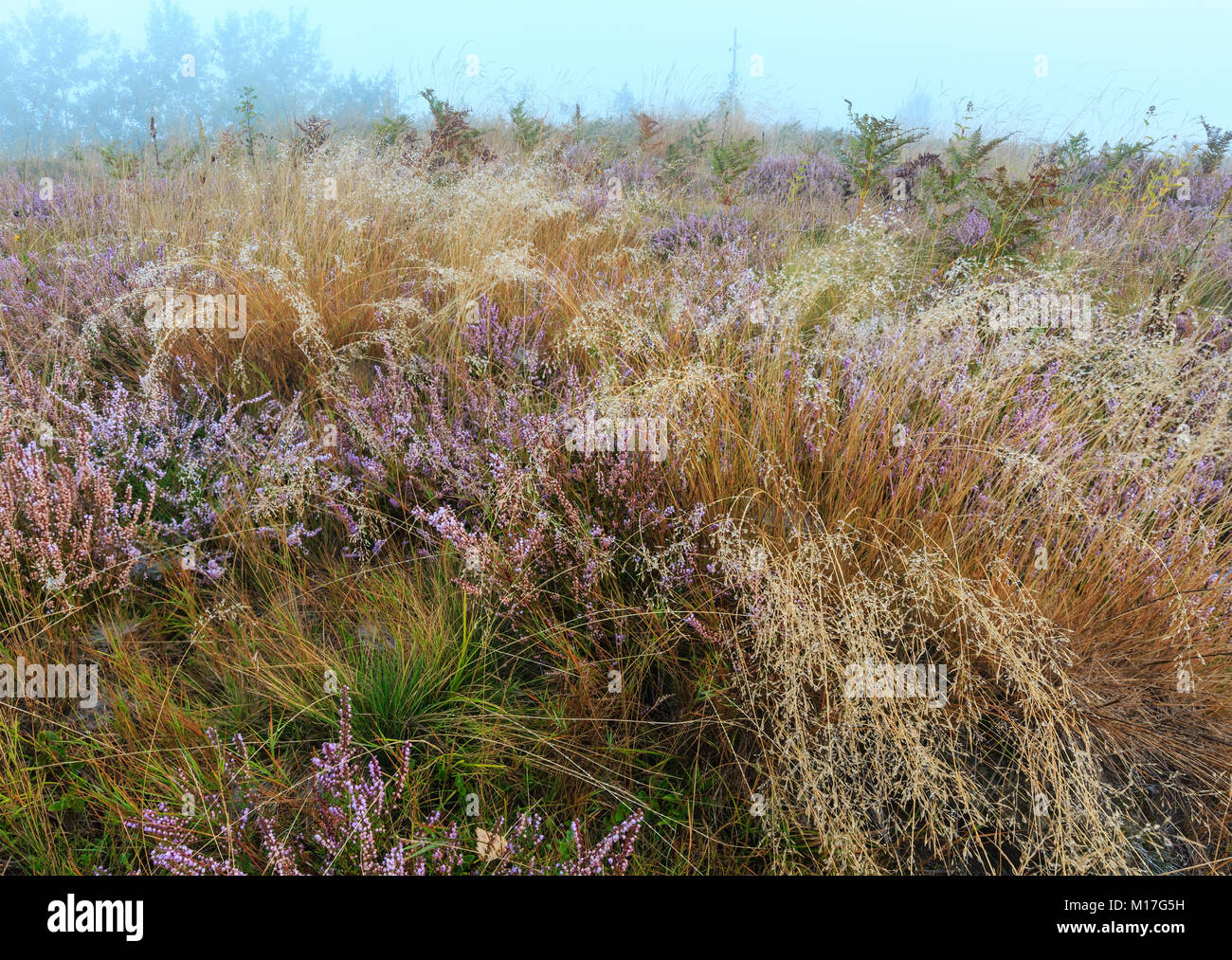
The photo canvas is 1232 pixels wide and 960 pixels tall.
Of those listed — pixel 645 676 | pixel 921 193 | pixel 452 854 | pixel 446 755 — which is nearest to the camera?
pixel 452 854

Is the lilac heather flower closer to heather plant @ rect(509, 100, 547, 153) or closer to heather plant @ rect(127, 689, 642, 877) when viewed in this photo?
heather plant @ rect(127, 689, 642, 877)

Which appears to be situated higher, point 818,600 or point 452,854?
point 818,600

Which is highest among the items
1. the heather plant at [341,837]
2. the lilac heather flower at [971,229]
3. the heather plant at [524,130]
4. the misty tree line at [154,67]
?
the misty tree line at [154,67]

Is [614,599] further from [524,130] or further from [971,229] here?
[524,130]

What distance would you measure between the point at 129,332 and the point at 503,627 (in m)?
2.53

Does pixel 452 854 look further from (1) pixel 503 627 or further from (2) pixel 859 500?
(2) pixel 859 500

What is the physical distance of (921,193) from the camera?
240 inches

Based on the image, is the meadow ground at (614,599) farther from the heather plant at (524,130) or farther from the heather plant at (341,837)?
the heather plant at (524,130)

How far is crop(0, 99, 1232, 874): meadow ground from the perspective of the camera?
58.4 inches

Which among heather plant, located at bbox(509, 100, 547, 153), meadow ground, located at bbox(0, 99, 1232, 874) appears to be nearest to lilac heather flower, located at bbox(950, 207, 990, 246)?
meadow ground, located at bbox(0, 99, 1232, 874)

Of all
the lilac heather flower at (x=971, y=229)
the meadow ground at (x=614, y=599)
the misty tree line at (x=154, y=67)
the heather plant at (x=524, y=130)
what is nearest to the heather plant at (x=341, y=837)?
the meadow ground at (x=614, y=599)

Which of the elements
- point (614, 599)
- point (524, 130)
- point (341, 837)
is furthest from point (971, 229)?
point (524, 130)

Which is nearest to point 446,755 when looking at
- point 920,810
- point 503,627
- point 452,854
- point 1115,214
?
point 452,854

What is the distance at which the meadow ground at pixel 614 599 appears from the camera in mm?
1483
